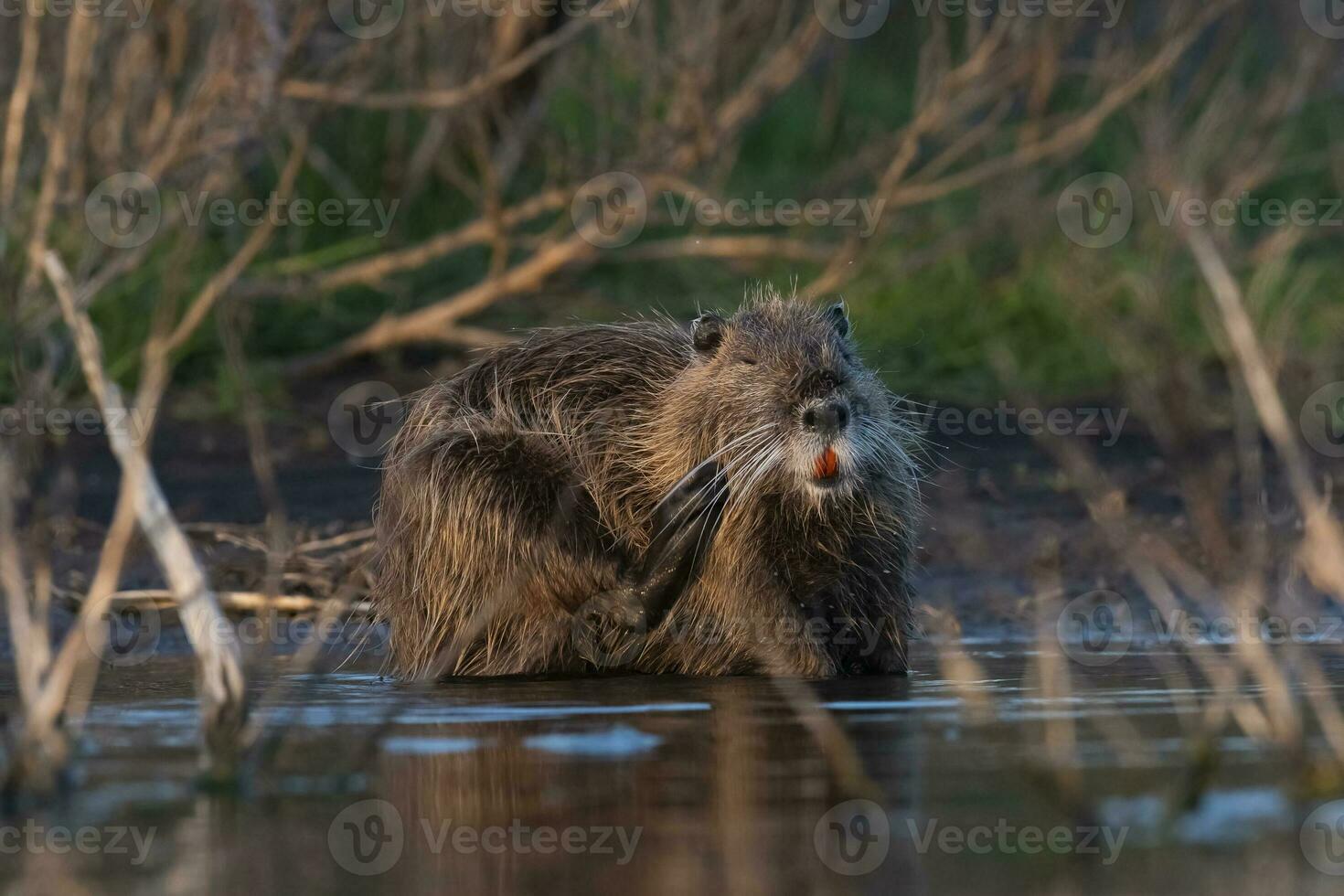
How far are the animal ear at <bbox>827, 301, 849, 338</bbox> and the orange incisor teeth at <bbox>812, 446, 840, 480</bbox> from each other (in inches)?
22.0

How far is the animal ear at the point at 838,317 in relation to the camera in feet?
16.9

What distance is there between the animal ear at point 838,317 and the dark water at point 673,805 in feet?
3.44

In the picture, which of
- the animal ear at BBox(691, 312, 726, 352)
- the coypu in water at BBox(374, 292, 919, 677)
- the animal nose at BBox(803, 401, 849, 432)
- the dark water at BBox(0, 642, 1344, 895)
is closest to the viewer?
the dark water at BBox(0, 642, 1344, 895)

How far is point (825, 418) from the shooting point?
4.62 metres

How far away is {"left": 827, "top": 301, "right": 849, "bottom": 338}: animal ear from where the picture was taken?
5141 mm

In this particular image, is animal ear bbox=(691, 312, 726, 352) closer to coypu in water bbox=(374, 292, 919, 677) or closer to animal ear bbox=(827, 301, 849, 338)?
coypu in water bbox=(374, 292, 919, 677)

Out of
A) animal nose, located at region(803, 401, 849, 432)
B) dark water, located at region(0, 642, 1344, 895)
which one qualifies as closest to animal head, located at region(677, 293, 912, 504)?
animal nose, located at region(803, 401, 849, 432)

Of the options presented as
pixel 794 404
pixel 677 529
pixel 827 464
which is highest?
pixel 794 404

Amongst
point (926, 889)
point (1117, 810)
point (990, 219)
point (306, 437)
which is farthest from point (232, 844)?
point (990, 219)

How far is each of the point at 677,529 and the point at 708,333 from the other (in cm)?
47

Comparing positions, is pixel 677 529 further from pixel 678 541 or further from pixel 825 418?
pixel 825 418

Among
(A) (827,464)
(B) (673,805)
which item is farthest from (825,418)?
(B) (673,805)

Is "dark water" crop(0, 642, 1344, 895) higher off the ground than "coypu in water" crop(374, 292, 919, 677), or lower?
lower

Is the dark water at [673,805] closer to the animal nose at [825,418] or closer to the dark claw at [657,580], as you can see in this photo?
the dark claw at [657,580]
